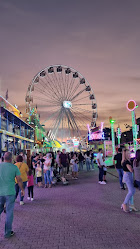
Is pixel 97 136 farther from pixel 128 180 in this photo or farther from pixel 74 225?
pixel 74 225

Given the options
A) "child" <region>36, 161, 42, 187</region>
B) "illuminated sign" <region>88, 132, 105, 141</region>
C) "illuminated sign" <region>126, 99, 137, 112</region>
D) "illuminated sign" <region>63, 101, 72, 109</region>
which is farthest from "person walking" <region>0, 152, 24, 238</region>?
"illuminated sign" <region>88, 132, 105, 141</region>

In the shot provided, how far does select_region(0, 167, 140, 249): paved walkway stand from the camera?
4.60 meters

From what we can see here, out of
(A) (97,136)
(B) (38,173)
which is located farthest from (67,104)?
(A) (97,136)

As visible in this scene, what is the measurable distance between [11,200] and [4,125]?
9.60 meters

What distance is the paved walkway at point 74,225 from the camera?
460cm

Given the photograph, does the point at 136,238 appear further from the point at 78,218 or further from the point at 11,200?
the point at 11,200

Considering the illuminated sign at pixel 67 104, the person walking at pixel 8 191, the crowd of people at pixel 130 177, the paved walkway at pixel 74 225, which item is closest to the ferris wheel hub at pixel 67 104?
the illuminated sign at pixel 67 104

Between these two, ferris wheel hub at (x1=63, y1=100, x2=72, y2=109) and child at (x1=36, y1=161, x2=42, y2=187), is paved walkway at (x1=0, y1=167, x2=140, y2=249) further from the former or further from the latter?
ferris wheel hub at (x1=63, y1=100, x2=72, y2=109)

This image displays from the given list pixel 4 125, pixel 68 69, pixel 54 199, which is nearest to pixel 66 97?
pixel 68 69

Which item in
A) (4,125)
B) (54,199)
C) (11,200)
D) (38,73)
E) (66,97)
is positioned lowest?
(54,199)

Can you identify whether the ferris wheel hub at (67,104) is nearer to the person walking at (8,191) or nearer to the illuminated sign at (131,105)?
the illuminated sign at (131,105)

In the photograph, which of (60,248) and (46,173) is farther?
(46,173)

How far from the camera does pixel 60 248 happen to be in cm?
437

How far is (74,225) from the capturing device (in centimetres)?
571
